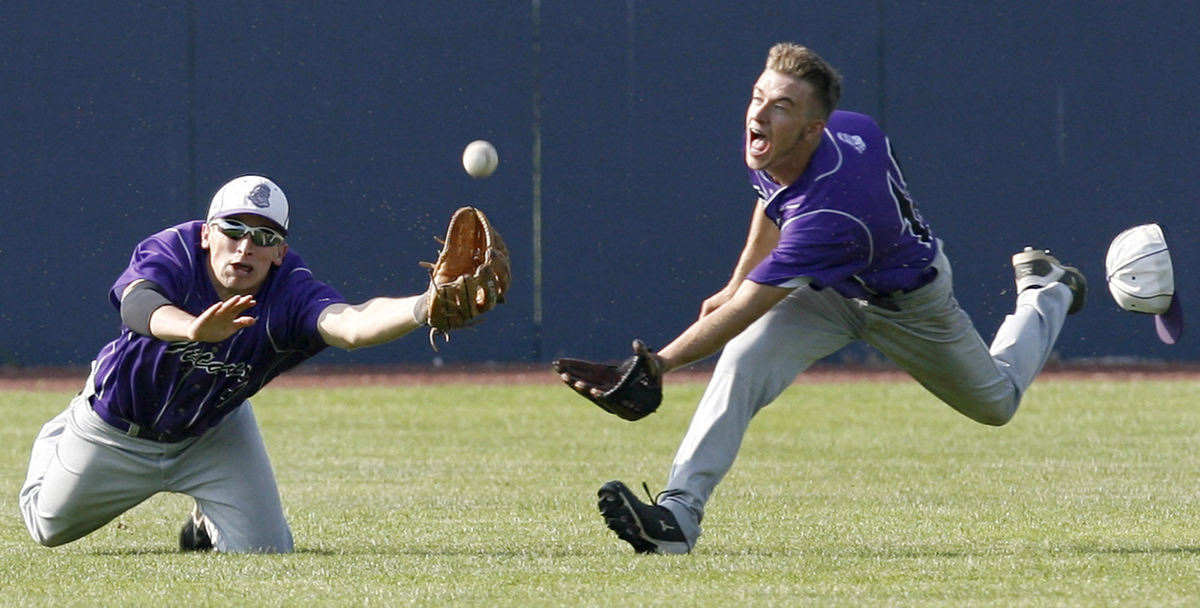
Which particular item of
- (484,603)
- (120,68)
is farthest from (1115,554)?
(120,68)

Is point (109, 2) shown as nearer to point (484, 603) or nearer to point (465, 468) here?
point (465, 468)

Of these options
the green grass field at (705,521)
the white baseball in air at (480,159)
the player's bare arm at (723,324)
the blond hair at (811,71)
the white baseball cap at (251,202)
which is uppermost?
A: the blond hair at (811,71)

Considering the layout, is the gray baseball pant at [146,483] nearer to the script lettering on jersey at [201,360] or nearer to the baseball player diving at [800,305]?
the script lettering on jersey at [201,360]

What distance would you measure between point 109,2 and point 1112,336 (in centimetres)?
1108

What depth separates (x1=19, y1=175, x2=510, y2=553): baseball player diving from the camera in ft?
17.7

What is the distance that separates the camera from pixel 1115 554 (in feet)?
18.0

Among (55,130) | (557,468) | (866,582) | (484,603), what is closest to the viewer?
(484,603)

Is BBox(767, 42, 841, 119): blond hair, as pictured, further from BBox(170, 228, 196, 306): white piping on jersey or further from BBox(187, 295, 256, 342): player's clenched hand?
BBox(170, 228, 196, 306): white piping on jersey

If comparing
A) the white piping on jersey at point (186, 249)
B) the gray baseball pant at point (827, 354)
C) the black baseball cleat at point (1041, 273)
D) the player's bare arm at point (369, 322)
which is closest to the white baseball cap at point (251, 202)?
the white piping on jersey at point (186, 249)

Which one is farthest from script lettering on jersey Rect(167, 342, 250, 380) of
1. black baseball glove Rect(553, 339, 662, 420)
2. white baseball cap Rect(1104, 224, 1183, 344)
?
white baseball cap Rect(1104, 224, 1183, 344)

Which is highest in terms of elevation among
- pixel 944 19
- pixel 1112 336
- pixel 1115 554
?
pixel 944 19

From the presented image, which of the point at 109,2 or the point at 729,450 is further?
the point at 109,2

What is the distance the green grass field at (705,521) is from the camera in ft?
15.7

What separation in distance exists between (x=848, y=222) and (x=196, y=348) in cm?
229
